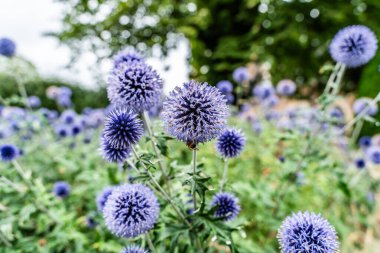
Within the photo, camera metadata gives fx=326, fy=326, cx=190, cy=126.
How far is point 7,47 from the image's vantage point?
3.55 m

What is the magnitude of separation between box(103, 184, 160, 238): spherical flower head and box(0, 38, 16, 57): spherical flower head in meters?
2.82

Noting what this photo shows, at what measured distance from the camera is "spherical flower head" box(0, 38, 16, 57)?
3529 mm

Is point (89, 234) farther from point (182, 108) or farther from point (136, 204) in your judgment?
point (182, 108)

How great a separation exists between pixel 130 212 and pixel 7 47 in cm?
294

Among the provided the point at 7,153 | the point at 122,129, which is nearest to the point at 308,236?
the point at 122,129

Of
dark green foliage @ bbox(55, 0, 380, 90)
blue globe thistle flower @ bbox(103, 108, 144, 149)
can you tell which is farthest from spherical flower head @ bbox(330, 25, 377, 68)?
dark green foliage @ bbox(55, 0, 380, 90)

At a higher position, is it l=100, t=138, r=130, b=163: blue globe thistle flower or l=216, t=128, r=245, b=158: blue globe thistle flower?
l=100, t=138, r=130, b=163: blue globe thistle flower

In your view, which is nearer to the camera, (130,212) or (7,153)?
(130,212)

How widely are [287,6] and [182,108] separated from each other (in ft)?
17.8

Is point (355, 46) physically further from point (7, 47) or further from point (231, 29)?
point (231, 29)

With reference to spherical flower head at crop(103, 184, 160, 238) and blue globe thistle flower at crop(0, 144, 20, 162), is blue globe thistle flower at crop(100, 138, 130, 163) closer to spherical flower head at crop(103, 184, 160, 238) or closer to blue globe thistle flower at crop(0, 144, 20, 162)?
spherical flower head at crop(103, 184, 160, 238)

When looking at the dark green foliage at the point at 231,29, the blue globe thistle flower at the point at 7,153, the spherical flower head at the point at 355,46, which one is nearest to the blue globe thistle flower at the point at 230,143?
the spherical flower head at the point at 355,46

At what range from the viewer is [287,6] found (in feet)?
19.6

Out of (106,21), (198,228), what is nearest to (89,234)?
(198,228)
